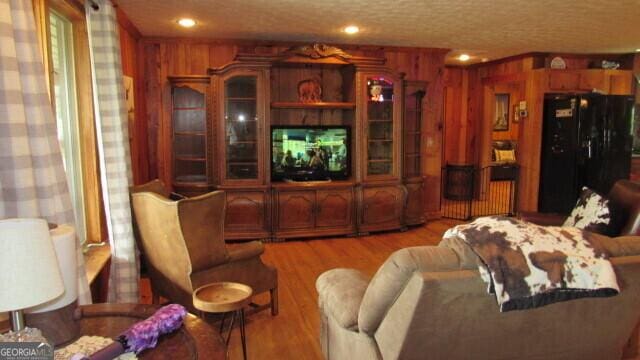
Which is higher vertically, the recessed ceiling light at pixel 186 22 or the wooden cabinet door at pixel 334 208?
the recessed ceiling light at pixel 186 22

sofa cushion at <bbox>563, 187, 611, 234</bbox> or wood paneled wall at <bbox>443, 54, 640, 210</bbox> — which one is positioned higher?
wood paneled wall at <bbox>443, 54, 640, 210</bbox>

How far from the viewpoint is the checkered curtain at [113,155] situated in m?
3.04

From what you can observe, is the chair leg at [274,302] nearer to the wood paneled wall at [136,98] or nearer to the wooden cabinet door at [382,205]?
the wood paneled wall at [136,98]

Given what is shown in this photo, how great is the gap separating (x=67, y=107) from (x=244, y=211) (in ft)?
8.28

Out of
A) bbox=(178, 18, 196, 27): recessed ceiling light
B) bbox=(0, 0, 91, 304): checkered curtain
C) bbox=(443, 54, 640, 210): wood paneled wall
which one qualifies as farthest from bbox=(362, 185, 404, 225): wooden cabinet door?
bbox=(0, 0, 91, 304): checkered curtain

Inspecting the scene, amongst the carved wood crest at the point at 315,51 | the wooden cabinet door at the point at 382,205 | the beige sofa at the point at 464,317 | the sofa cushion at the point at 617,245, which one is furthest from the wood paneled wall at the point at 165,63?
the sofa cushion at the point at 617,245

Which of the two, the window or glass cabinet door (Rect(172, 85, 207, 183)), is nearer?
the window

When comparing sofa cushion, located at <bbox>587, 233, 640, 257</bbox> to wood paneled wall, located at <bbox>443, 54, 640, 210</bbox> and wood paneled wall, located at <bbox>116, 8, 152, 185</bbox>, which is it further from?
wood paneled wall, located at <bbox>443, 54, 640, 210</bbox>

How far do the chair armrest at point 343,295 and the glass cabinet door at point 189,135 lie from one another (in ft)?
11.2

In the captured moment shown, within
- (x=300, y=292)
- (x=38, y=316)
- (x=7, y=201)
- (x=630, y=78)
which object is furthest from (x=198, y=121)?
(x=630, y=78)

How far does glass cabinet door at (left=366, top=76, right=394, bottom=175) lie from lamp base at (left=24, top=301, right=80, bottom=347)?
4.44m

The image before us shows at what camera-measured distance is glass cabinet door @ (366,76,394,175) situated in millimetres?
5618

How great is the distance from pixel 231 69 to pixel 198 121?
74 centimetres

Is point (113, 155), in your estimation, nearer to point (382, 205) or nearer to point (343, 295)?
point (343, 295)
